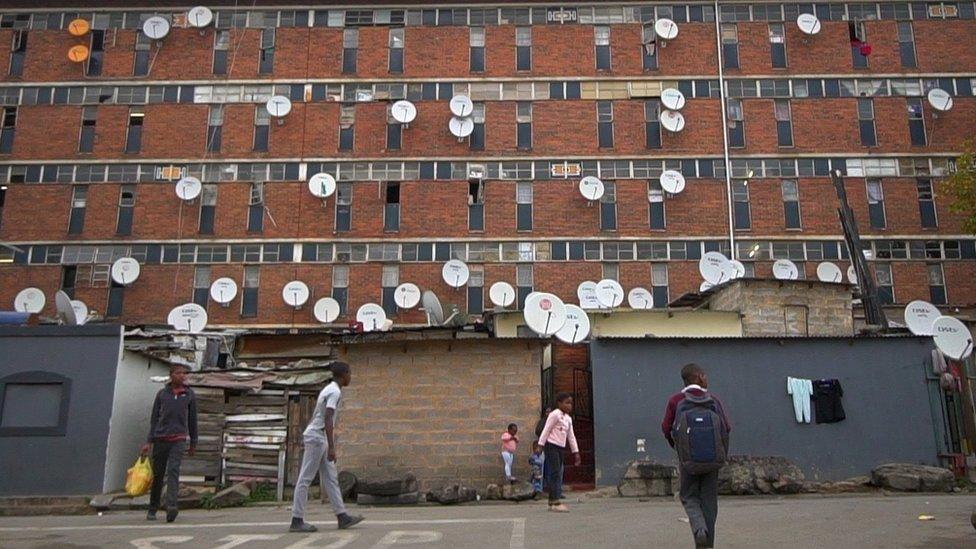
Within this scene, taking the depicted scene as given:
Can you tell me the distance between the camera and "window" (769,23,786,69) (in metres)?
34.9

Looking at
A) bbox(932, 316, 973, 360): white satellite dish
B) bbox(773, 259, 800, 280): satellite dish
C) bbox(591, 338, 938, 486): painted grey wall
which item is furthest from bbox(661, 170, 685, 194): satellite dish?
bbox(591, 338, 938, 486): painted grey wall

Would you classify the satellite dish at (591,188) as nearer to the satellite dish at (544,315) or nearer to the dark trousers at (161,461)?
the satellite dish at (544,315)

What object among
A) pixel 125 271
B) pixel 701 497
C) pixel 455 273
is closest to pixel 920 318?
pixel 701 497

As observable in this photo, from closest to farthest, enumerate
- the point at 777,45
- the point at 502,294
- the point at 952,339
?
1. the point at 952,339
2. the point at 502,294
3. the point at 777,45

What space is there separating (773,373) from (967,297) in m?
21.3

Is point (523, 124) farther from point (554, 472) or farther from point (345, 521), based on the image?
point (345, 521)

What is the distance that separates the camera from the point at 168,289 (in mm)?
32688

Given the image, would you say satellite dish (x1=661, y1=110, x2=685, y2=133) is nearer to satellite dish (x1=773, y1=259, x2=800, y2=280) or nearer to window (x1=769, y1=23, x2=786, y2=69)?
window (x1=769, y1=23, x2=786, y2=69)

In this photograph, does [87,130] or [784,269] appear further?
[87,130]

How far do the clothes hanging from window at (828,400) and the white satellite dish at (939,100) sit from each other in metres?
22.6

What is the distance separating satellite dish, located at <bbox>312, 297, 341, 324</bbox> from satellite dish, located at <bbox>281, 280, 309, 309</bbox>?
591mm

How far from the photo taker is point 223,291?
103 ft

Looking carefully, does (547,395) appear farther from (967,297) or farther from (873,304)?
(967,297)

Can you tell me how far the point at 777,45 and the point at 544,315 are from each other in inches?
914
